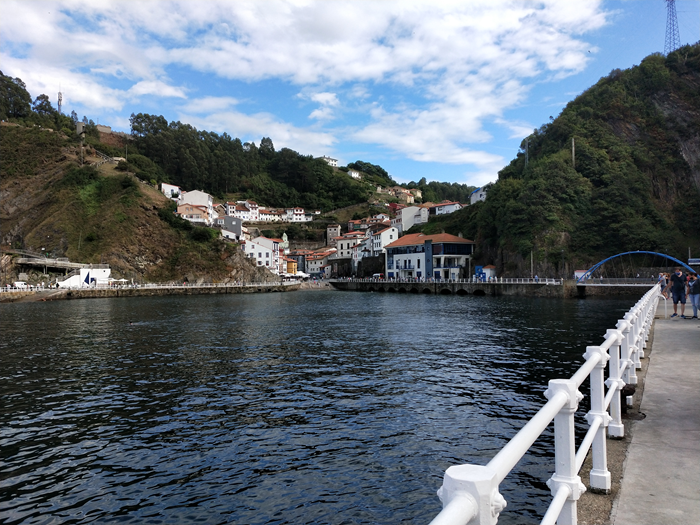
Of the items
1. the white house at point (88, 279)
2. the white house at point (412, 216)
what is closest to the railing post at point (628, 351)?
the white house at point (88, 279)

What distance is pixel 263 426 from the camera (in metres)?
11.3

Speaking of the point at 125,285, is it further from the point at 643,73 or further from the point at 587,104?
the point at 643,73

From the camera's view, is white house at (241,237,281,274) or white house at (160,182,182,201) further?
white house at (160,182,182,201)

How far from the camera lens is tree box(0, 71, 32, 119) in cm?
11768

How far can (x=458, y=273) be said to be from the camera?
285 feet

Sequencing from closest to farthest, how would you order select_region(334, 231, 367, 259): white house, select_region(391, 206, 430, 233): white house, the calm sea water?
the calm sea water, select_region(391, 206, 430, 233): white house, select_region(334, 231, 367, 259): white house

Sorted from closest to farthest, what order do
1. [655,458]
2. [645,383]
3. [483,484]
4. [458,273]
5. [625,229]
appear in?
1. [483,484]
2. [655,458]
3. [645,383]
4. [625,229]
5. [458,273]

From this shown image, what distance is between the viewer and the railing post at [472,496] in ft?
5.74

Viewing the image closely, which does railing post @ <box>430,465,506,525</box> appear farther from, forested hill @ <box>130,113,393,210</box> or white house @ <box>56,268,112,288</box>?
forested hill @ <box>130,113,393,210</box>

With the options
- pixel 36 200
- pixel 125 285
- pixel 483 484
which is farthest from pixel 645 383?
pixel 36 200

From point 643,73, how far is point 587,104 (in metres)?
11.1

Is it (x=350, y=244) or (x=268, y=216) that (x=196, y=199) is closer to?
(x=268, y=216)

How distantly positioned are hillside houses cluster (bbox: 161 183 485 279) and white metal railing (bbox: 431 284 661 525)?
272 feet

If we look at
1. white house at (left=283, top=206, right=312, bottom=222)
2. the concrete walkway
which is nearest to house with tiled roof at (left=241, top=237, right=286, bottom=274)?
white house at (left=283, top=206, right=312, bottom=222)
